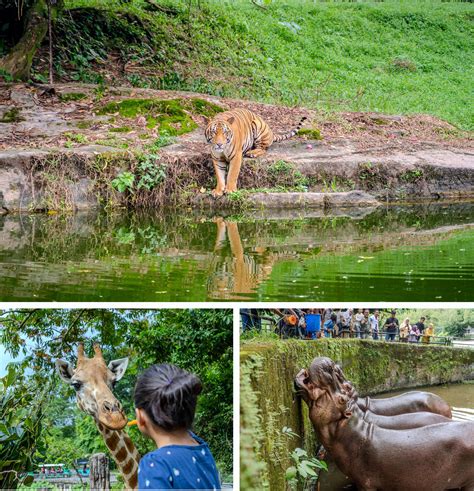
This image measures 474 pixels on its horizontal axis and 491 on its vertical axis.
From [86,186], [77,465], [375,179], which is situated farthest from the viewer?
[375,179]

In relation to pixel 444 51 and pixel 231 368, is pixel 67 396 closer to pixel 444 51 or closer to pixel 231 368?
pixel 231 368

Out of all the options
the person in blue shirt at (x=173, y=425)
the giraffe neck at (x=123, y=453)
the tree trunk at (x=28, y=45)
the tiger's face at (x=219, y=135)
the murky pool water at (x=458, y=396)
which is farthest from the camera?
the tree trunk at (x=28, y=45)

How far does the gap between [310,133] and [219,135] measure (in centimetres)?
313

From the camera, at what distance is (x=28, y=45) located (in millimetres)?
14078

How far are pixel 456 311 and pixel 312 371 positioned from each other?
2.72 ft

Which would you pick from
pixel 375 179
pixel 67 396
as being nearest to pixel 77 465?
pixel 67 396

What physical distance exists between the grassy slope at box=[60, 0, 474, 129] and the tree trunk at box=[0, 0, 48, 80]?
230 centimetres

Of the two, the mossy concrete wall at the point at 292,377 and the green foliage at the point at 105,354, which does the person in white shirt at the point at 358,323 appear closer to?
the mossy concrete wall at the point at 292,377

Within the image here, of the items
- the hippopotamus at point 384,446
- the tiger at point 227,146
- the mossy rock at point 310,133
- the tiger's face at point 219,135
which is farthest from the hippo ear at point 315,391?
the mossy rock at point 310,133

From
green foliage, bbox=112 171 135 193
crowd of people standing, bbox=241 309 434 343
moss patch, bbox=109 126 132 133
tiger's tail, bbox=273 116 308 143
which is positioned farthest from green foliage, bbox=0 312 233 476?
tiger's tail, bbox=273 116 308 143

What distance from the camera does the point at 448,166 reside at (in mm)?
13219

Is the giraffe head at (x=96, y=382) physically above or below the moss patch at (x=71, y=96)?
above

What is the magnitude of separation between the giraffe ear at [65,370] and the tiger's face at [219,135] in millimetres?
7741

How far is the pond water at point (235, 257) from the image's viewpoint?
609cm
